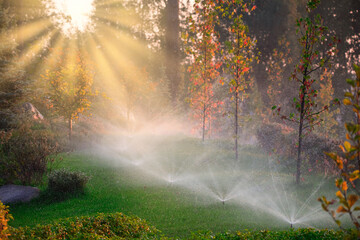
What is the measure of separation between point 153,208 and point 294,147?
29.3 feet

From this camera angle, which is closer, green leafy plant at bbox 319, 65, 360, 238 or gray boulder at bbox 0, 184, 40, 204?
green leafy plant at bbox 319, 65, 360, 238

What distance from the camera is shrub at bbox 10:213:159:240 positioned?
195 inches

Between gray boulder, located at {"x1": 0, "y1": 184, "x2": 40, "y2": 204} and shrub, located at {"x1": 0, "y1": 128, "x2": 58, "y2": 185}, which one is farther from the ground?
shrub, located at {"x1": 0, "y1": 128, "x2": 58, "y2": 185}

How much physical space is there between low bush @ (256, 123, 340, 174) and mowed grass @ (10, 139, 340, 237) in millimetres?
2416

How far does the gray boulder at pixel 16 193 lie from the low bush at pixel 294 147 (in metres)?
9.53

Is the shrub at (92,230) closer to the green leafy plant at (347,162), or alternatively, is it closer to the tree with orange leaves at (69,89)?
the green leafy plant at (347,162)

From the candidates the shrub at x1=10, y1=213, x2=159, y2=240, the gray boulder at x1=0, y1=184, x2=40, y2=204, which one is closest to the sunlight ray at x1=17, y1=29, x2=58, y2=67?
the gray boulder at x1=0, y1=184, x2=40, y2=204

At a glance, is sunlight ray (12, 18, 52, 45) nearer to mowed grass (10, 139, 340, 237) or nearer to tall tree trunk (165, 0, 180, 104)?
tall tree trunk (165, 0, 180, 104)

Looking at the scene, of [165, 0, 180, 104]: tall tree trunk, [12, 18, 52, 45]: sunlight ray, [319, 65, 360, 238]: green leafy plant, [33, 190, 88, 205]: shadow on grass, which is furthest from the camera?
[12, 18, 52, 45]: sunlight ray

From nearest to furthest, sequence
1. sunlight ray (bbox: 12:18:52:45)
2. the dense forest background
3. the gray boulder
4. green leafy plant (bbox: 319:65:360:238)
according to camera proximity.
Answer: green leafy plant (bbox: 319:65:360:238) < the gray boulder < the dense forest background < sunlight ray (bbox: 12:18:52:45)

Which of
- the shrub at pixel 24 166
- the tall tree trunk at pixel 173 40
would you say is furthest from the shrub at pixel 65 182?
the tall tree trunk at pixel 173 40

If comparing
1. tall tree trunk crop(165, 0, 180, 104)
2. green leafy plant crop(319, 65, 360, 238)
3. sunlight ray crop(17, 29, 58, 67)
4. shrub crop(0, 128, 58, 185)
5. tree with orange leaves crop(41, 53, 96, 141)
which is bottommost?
shrub crop(0, 128, 58, 185)

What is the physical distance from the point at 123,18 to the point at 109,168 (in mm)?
36455

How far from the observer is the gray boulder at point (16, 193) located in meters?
9.16
